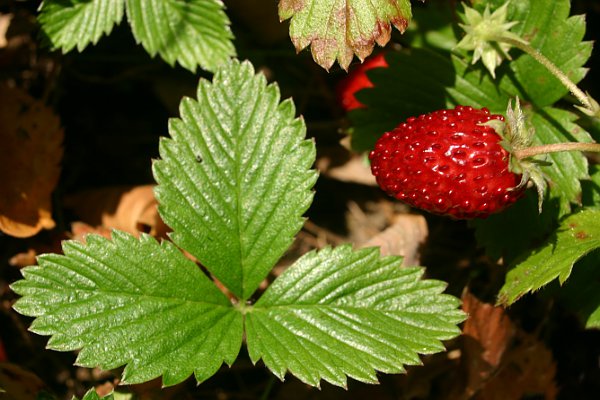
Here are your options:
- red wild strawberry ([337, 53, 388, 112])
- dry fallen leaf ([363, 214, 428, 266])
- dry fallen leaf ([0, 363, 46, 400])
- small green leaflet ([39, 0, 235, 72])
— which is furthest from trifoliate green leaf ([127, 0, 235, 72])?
dry fallen leaf ([0, 363, 46, 400])

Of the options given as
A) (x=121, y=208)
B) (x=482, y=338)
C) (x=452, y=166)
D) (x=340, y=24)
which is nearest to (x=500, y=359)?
(x=482, y=338)

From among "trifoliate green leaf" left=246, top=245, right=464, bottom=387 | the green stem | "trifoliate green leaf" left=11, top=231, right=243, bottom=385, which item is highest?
the green stem

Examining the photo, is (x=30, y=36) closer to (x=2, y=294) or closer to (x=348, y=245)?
(x=2, y=294)

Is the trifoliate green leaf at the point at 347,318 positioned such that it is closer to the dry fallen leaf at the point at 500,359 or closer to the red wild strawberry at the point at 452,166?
the red wild strawberry at the point at 452,166

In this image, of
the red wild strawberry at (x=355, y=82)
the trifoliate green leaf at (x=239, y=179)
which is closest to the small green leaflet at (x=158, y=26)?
the trifoliate green leaf at (x=239, y=179)

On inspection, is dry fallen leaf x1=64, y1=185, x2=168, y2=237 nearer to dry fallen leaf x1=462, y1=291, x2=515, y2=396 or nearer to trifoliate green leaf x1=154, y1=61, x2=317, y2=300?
trifoliate green leaf x1=154, y1=61, x2=317, y2=300

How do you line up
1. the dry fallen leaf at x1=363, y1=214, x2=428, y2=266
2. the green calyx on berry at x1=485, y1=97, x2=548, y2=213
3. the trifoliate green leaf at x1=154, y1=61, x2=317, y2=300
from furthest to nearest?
1. the dry fallen leaf at x1=363, y1=214, x2=428, y2=266
2. the trifoliate green leaf at x1=154, y1=61, x2=317, y2=300
3. the green calyx on berry at x1=485, y1=97, x2=548, y2=213

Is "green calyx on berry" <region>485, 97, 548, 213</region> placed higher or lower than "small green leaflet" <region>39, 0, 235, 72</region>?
lower
